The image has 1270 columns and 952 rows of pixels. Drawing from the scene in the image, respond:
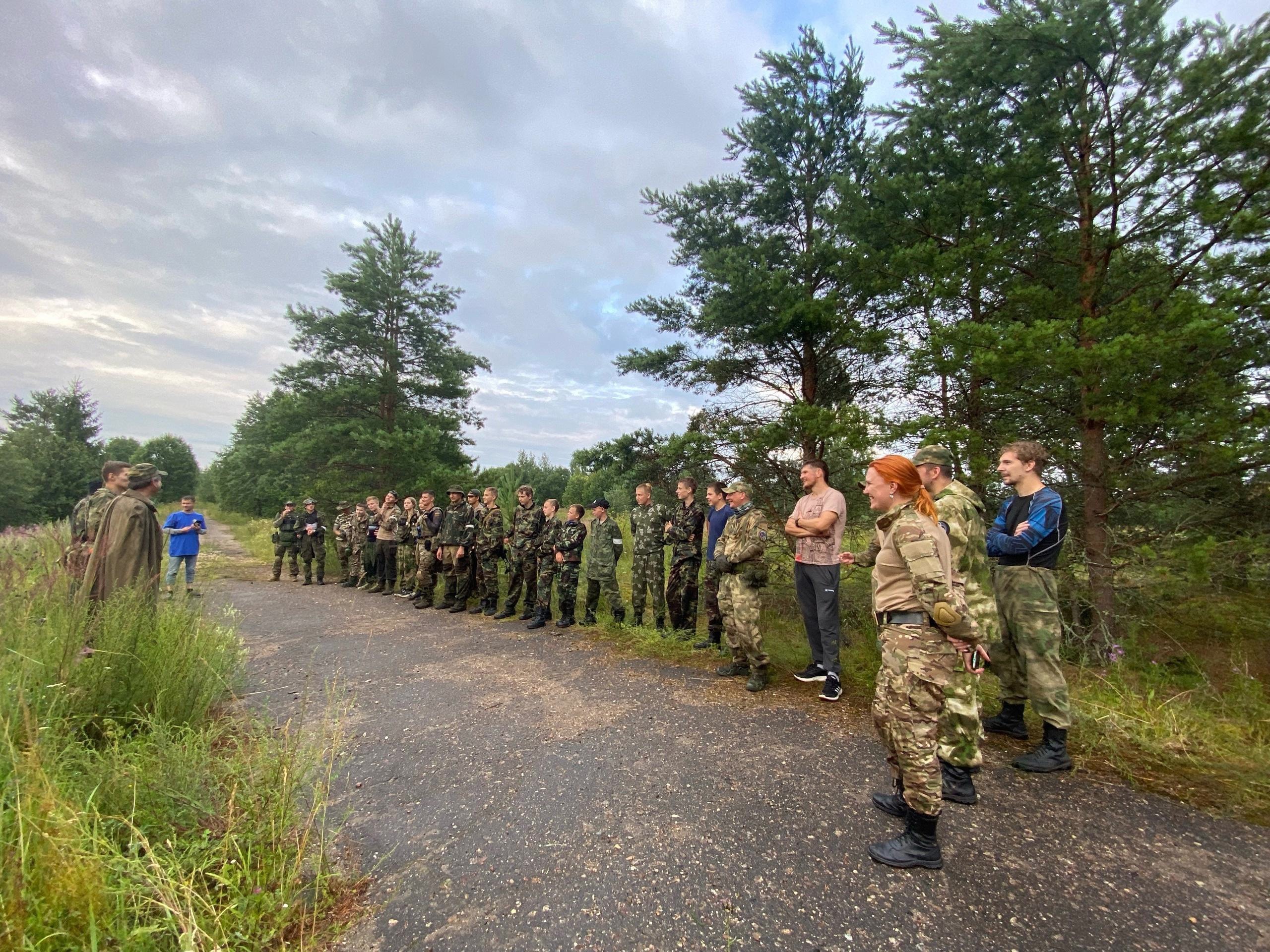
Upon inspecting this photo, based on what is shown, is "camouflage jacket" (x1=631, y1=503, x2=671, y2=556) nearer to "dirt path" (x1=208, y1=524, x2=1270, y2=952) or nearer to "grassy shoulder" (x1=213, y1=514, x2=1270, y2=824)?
"grassy shoulder" (x1=213, y1=514, x2=1270, y2=824)

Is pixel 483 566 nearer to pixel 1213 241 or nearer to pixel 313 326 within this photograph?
Result: pixel 1213 241

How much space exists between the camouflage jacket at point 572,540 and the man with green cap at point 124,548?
14.1 ft

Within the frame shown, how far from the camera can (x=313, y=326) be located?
50.1 ft

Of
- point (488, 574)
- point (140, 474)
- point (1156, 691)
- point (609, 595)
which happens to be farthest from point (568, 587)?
point (1156, 691)

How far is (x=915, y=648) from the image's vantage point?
2457mm

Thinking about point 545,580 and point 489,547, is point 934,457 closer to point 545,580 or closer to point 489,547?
point 545,580

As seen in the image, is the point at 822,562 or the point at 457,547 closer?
the point at 822,562

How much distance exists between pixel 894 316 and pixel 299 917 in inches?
314

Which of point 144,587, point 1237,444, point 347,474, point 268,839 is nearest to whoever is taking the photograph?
point 268,839

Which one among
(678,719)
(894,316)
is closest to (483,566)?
(678,719)

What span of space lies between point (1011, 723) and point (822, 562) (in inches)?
68.4

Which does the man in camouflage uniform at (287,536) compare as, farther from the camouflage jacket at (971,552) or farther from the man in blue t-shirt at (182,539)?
the camouflage jacket at (971,552)

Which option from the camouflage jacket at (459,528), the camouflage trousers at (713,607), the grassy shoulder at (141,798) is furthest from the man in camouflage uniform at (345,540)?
the camouflage trousers at (713,607)

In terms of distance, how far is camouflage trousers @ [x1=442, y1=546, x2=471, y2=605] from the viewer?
8.58 m
